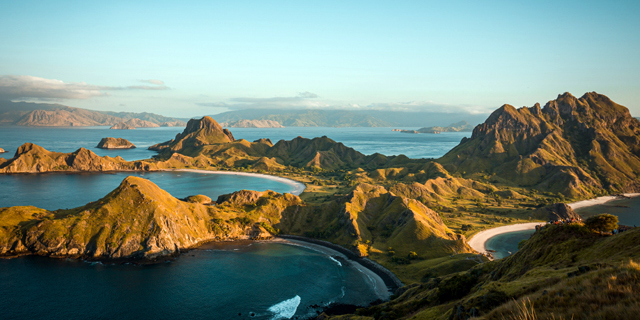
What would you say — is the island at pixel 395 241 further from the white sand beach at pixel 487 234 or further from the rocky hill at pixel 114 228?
the white sand beach at pixel 487 234

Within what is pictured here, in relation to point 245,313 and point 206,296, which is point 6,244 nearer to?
point 206,296

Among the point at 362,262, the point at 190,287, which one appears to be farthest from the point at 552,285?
the point at 190,287

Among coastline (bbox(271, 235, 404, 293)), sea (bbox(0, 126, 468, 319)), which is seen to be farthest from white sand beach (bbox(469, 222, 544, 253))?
sea (bbox(0, 126, 468, 319))

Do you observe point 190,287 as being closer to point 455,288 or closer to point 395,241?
point 455,288

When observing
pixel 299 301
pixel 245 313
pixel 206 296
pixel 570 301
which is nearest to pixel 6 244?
pixel 206 296

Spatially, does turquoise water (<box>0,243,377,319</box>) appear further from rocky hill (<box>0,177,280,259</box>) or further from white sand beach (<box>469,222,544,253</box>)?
white sand beach (<box>469,222,544,253</box>)
